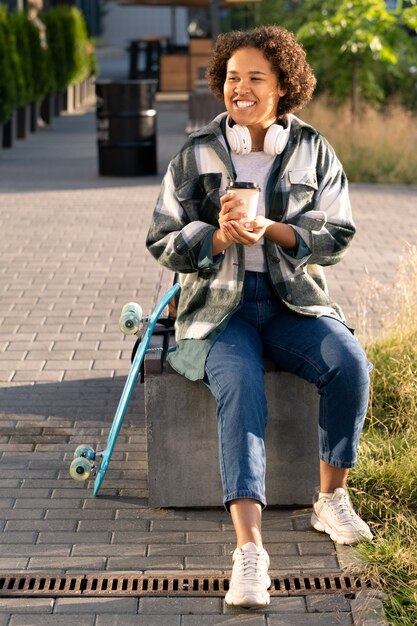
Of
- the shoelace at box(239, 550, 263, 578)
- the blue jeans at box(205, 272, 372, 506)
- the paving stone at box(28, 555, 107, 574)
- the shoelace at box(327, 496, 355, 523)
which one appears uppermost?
the blue jeans at box(205, 272, 372, 506)

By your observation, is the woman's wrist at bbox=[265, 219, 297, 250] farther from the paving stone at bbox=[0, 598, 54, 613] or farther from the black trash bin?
the black trash bin

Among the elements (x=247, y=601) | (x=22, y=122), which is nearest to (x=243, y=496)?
(x=247, y=601)

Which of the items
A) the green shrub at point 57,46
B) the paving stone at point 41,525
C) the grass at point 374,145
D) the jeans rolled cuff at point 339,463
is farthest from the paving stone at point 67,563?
the green shrub at point 57,46

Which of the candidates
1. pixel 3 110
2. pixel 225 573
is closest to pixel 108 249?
pixel 225 573

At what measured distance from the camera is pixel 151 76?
3234 cm

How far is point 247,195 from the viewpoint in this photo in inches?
163

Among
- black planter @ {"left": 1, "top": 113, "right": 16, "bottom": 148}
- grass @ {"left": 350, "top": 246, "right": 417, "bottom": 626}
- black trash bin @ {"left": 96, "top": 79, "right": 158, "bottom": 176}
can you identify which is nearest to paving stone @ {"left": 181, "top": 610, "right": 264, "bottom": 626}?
grass @ {"left": 350, "top": 246, "right": 417, "bottom": 626}

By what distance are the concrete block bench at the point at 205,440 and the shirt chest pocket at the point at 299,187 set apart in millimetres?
567

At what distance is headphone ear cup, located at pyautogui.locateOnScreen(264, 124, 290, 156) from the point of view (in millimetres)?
4496

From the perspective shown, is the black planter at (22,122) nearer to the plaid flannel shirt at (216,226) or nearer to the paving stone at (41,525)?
the plaid flannel shirt at (216,226)

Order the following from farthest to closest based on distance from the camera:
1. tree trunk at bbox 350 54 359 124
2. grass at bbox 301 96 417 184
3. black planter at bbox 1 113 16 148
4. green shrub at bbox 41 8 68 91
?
1. green shrub at bbox 41 8 68 91
2. black planter at bbox 1 113 16 148
3. tree trunk at bbox 350 54 359 124
4. grass at bbox 301 96 417 184

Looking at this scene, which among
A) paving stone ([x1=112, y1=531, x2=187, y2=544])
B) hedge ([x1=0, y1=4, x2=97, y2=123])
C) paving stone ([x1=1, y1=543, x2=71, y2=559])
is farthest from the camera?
hedge ([x1=0, y1=4, x2=97, y2=123])

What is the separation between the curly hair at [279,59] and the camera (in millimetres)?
4582

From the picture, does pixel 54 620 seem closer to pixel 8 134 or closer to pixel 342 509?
pixel 342 509
